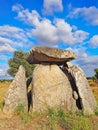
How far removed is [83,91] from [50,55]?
228 centimetres

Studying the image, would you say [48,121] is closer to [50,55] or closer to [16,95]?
[16,95]

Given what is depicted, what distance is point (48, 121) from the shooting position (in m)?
10.2

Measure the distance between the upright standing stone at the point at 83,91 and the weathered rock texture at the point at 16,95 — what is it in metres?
2.47

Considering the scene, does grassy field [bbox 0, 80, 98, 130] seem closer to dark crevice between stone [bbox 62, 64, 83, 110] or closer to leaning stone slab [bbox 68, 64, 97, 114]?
leaning stone slab [bbox 68, 64, 97, 114]

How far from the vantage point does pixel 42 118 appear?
10.7 metres

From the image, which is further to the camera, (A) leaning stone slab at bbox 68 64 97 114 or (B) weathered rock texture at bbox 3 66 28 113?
(A) leaning stone slab at bbox 68 64 97 114

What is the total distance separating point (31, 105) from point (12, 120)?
5.86 feet

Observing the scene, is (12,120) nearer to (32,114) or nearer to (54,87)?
(32,114)

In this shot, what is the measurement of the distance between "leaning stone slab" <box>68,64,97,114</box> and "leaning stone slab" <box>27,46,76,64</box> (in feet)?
2.41

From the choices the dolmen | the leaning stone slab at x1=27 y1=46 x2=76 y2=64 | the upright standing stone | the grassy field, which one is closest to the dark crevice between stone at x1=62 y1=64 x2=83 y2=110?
the dolmen

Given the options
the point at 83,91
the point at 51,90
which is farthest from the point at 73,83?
the point at 51,90

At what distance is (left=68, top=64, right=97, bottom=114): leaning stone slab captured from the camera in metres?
11.4

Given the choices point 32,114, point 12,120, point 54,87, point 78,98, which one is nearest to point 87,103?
point 78,98

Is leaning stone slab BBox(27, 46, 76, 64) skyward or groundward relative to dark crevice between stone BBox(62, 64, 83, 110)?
skyward
